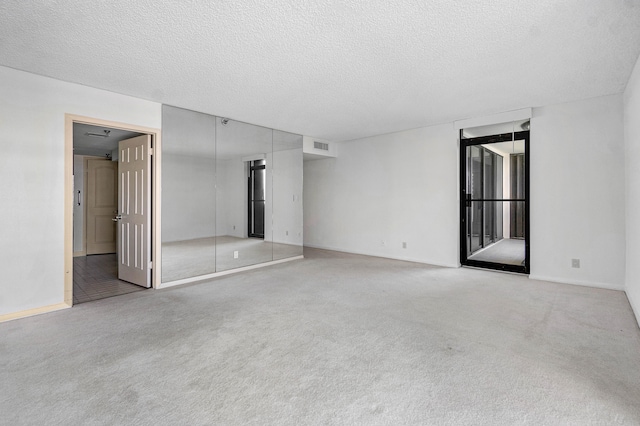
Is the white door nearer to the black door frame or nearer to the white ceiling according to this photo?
the white ceiling

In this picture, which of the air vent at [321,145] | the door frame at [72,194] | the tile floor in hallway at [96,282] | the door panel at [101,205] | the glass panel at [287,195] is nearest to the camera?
the door frame at [72,194]

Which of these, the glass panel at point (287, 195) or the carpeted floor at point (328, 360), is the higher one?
the glass panel at point (287, 195)

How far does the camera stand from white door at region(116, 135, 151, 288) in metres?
4.34

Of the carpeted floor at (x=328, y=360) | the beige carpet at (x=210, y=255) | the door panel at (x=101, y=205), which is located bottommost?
the carpeted floor at (x=328, y=360)

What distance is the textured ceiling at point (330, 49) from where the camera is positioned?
229 cm

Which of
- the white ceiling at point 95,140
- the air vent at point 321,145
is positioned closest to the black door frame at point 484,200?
the air vent at point 321,145

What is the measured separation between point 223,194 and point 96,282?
7.36 feet

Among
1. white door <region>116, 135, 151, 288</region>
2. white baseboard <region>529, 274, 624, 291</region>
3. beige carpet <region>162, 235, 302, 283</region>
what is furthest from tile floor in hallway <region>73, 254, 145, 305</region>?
white baseboard <region>529, 274, 624, 291</region>

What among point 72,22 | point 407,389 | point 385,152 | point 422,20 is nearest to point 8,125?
point 72,22

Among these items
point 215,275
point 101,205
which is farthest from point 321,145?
point 101,205

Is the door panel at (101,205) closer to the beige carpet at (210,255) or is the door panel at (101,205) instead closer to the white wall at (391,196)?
the beige carpet at (210,255)

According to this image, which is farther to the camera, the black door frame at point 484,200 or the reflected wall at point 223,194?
the black door frame at point 484,200

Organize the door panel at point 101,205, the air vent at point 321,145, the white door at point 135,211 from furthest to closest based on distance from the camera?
the door panel at point 101,205 < the air vent at point 321,145 < the white door at point 135,211

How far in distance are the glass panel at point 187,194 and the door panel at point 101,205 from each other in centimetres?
415
